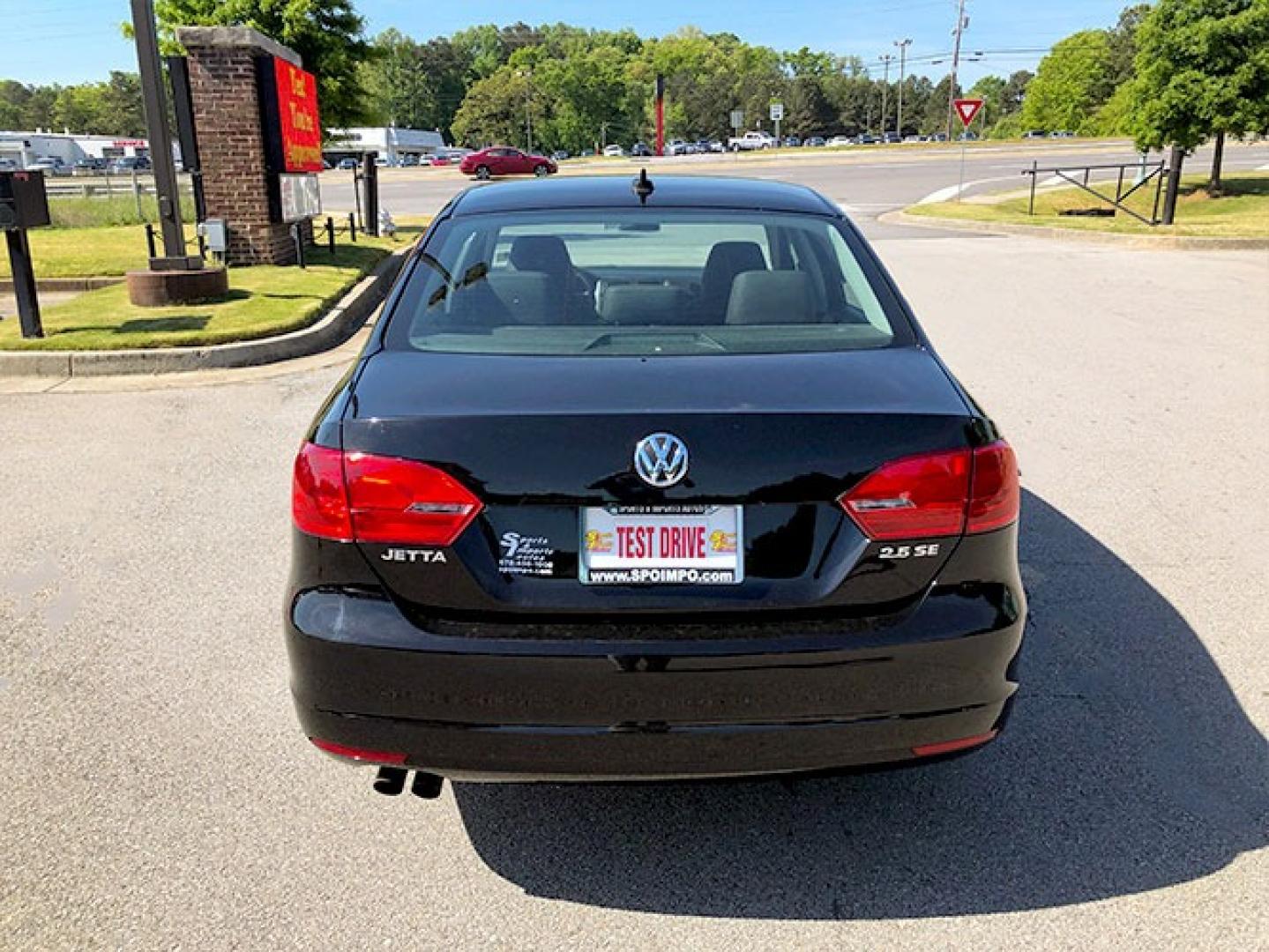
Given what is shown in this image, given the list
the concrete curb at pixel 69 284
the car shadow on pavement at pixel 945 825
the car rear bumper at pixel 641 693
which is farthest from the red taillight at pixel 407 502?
the concrete curb at pixel 69 284

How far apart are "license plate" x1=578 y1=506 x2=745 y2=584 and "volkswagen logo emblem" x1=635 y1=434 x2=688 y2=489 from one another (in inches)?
2.5

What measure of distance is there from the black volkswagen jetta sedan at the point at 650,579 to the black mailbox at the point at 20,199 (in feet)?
25.5

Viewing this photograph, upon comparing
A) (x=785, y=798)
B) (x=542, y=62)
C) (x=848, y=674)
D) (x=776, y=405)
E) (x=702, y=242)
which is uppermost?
(x=542, y=62)

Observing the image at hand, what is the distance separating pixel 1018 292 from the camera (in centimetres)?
1278

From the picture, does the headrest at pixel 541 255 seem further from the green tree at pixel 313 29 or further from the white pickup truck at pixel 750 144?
the white pickup truck at pixel 750 144

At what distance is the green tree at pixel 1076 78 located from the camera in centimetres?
10300

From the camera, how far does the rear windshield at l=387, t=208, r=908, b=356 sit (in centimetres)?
286

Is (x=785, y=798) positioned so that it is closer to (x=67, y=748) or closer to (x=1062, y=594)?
(x=1062, y=594)

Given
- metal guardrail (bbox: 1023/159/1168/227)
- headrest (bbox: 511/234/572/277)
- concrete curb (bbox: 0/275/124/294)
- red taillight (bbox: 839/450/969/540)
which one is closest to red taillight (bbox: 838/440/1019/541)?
red taillight (bbox: 839/450/969/540)

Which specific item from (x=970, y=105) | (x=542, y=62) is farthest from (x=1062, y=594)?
(x=542, y=62)

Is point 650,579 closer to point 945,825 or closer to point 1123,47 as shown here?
point 945,825

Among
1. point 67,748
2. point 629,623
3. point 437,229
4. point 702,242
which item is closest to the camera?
point 629,623

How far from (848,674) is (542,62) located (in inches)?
6366

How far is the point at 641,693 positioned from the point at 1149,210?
29.2 m
